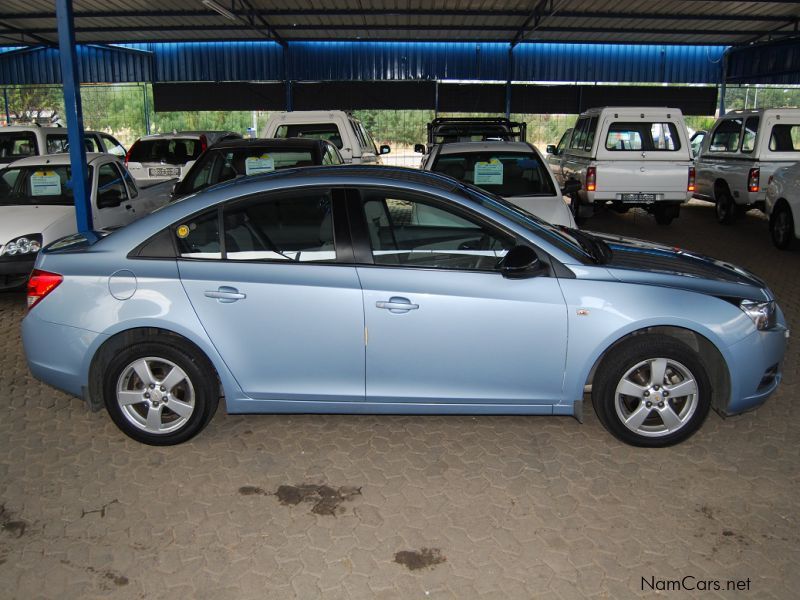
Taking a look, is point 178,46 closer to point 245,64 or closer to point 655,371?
point 245,64

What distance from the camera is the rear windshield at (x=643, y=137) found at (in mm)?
12273

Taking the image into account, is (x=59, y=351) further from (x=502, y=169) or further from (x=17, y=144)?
(x=17, y=144)

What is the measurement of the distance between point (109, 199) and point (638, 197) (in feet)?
27.4

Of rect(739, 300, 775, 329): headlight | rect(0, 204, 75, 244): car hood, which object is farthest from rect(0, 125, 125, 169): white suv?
rect(739, 300, 775, 329): headlight

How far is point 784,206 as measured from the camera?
37.7 ft

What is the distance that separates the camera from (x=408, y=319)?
4.13 metres

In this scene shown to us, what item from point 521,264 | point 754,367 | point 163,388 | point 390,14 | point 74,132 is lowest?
point 163,388

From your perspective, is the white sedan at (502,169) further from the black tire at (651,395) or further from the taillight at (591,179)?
the black tire at (651,395)

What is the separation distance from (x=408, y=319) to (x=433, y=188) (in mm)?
823

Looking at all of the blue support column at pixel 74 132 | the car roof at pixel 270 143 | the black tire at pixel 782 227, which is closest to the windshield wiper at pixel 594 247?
the car roof at pixel 270 143

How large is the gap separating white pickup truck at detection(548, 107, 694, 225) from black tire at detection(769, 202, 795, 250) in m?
1.37

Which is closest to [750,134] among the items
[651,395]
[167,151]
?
[651,395]

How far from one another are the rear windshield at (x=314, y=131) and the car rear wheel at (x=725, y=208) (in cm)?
764

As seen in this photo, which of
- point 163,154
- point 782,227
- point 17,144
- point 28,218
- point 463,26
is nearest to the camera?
point 28,218
